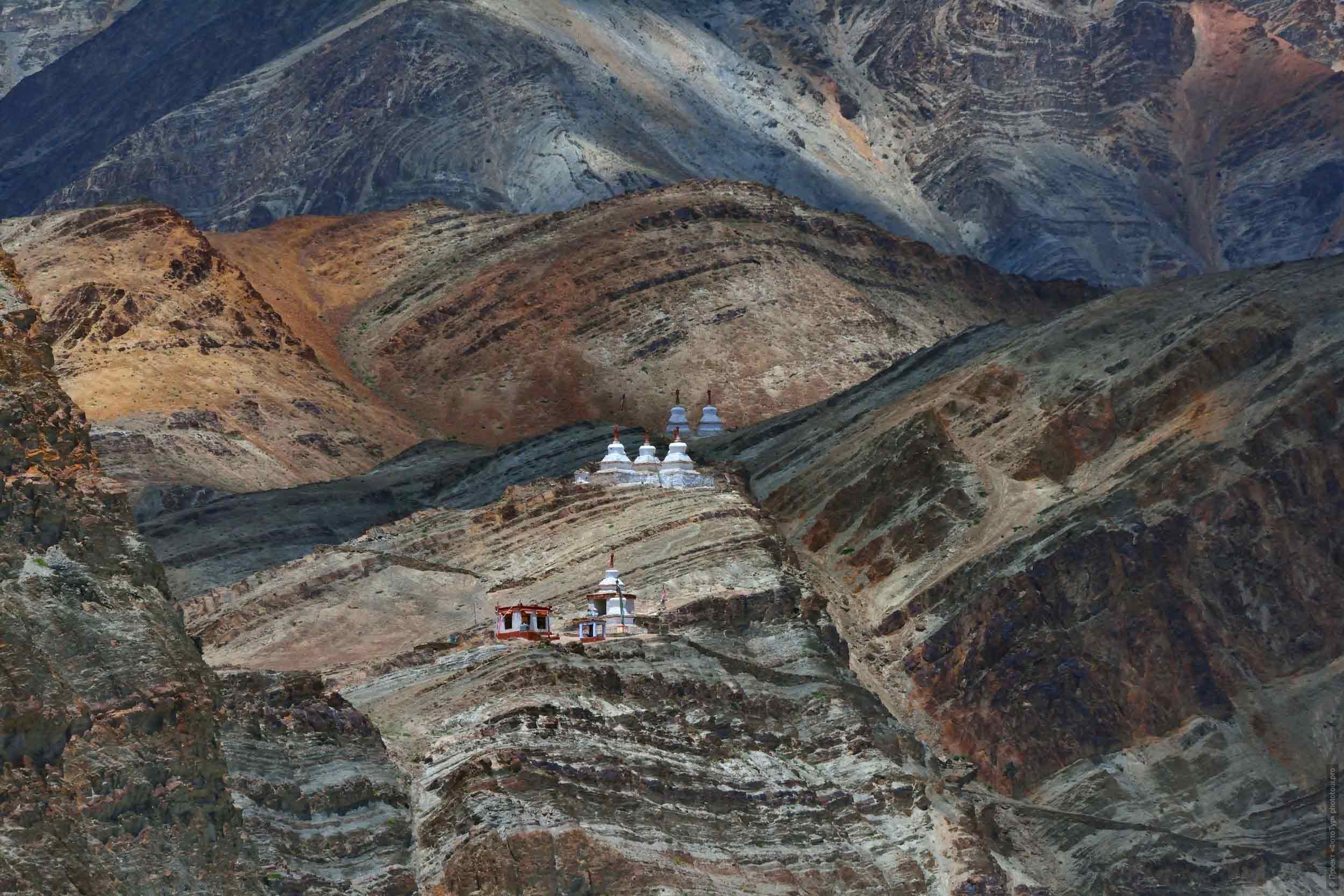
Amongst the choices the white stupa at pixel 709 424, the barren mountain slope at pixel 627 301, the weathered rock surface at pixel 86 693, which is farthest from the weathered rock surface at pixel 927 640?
the barren mountain slope at pixel 627 301

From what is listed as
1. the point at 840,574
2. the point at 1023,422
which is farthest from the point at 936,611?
the point at 1023,422

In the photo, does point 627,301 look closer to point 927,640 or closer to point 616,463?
point 616,463

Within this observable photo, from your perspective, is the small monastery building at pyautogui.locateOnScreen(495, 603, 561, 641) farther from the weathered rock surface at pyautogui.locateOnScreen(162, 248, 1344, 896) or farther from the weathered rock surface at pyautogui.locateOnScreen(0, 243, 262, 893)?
the weathered rock surface at pyautogui.locateOnScreen(0, 243, 262, 893)

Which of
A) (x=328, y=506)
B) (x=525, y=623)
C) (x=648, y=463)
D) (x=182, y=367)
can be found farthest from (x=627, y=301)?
(x=525, y=623)

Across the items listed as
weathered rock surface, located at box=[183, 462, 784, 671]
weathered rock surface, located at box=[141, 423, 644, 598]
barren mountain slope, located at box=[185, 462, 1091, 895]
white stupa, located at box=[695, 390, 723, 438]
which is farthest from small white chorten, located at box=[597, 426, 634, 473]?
white stupa, located at box=[695, 390, 723, 438]

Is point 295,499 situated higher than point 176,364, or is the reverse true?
point 176,364

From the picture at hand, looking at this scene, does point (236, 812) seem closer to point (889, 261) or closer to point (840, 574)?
point (840, 574)

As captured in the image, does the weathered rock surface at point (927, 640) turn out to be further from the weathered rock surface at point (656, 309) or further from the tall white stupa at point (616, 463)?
the weathered rock surface at point (656, 309)
